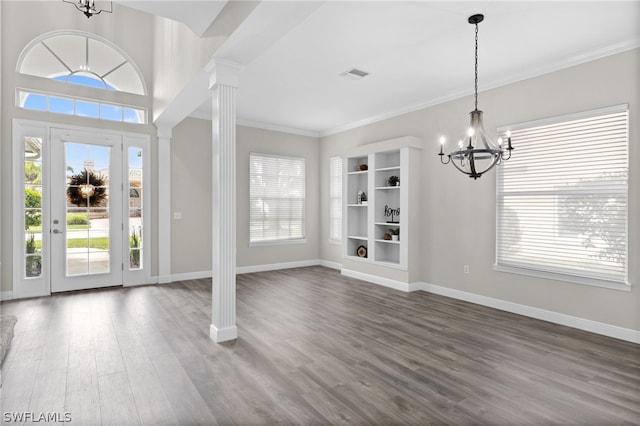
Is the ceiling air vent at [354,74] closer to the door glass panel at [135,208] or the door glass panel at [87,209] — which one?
the door glass panel at [135,208]

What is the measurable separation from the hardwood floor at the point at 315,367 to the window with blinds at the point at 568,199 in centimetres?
74

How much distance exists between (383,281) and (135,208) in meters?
4.37

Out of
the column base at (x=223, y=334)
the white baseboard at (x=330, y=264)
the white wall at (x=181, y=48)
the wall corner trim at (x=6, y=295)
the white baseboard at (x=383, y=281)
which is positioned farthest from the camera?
the white baseboard at (x=330, y=264)

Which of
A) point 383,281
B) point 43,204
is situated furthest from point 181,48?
point 383,281

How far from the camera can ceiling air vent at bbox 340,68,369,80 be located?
14.1ft

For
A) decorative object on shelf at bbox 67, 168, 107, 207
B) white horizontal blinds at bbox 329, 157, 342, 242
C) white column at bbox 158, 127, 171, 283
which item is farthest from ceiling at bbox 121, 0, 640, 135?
decorative object on shelf at bbox 67, 168, 107, 207

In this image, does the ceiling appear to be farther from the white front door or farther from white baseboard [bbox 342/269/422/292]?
white baseboard [bbox 342/269/422/292]

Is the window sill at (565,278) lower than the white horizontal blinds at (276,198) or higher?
lower

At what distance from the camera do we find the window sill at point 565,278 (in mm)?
3506

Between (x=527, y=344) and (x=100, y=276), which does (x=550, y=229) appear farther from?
(x=100, y=276)

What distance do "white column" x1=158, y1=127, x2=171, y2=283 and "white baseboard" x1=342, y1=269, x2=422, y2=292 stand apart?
325 centimetres

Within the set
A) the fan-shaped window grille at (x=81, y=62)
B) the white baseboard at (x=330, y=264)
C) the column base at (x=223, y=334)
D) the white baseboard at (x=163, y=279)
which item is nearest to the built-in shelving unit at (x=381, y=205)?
the white baseboard at (x=330, y=264)

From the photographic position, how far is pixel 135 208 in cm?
573

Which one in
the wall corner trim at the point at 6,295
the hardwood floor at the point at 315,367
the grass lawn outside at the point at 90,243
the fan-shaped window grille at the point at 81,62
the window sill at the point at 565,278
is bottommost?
the hardwood floor at the point at 315,367
